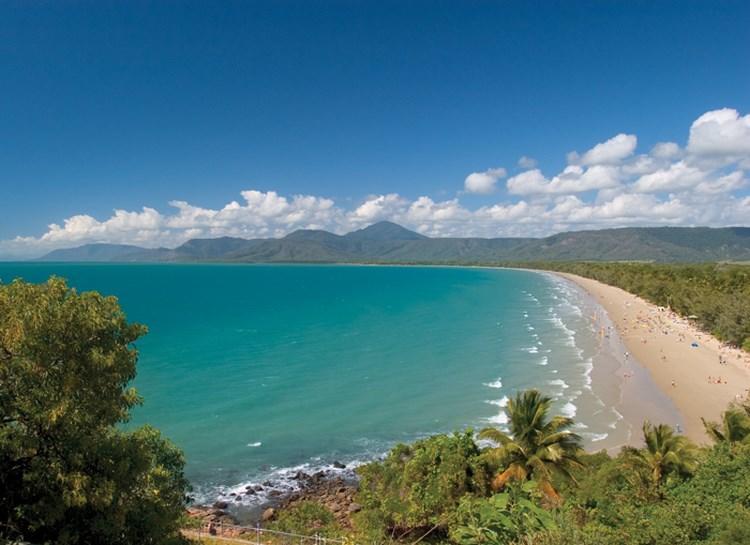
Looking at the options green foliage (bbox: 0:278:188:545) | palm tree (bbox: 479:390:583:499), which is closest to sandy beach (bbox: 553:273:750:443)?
palm tree (bbox: 479:390:583:499)

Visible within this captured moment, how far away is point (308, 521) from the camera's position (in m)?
24.3

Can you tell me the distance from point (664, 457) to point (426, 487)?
34.1 feet

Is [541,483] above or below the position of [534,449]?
below

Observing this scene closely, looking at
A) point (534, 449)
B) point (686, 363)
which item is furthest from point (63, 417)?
point (686, 363)

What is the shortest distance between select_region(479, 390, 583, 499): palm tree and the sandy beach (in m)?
20.9

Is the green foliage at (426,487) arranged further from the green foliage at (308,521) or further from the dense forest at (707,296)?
the dense forest at (707,296)

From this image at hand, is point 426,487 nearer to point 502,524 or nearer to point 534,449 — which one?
point 534,449

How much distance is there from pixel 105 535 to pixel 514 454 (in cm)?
1700

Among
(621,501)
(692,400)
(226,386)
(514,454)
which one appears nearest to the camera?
(621,501)

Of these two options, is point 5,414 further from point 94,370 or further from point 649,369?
point 649,369

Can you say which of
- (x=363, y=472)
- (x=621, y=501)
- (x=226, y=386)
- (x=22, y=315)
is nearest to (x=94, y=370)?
(x=22, y=315)

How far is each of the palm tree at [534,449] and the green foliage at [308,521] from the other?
331 inches

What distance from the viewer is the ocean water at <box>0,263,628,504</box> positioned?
35.0m

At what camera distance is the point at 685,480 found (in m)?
19.5
